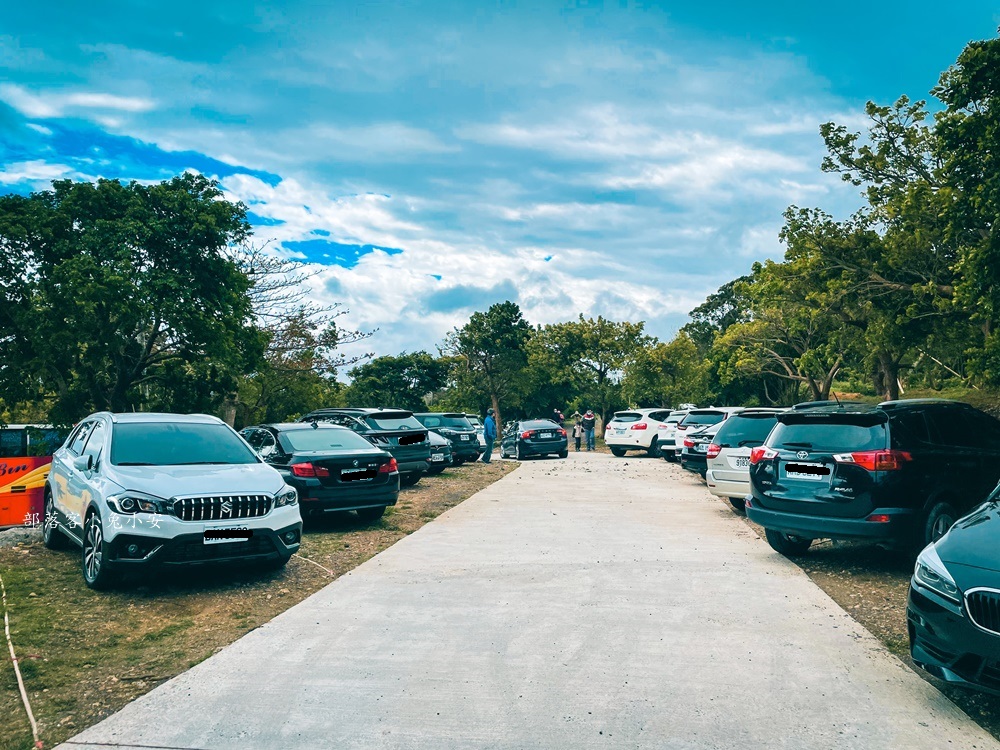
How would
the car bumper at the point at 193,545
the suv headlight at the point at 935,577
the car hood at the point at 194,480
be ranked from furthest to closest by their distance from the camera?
the car hood at the point at 194,480, the car bumper at the point at 193,545, the suv headlight at the point at 935,577

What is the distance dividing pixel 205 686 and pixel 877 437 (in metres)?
6.38

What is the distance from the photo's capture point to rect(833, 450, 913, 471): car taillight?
764 centimetres

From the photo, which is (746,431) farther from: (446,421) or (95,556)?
(446,421)

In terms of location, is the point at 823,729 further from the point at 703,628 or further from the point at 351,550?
the point at 351,550

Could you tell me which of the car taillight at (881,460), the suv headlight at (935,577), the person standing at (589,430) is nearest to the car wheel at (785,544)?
the car taillight at (881,460)

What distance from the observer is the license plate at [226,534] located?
287 inches

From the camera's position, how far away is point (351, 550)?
9719 mm

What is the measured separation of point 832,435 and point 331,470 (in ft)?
20.7

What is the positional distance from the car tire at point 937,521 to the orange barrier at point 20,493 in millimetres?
11618

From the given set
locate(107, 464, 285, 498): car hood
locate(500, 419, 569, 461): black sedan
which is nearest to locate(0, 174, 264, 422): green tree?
locate(500, 419, 569, 461): black sedan

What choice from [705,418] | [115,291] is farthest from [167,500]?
[705,418]

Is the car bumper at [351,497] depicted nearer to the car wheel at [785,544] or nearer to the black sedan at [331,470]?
the black sedan at [331,470]

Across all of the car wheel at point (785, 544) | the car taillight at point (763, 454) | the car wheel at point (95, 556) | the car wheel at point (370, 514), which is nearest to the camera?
the car wheel at point (95, 556)

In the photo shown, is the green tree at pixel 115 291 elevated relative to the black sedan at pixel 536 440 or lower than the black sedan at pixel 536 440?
elevated
